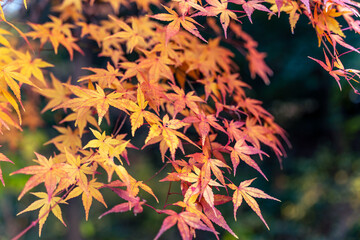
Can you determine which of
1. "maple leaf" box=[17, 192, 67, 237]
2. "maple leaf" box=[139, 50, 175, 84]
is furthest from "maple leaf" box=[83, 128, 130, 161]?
"maple leaf" box=[139, 50, 175, 84]

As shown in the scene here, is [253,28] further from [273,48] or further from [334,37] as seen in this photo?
[334,37]

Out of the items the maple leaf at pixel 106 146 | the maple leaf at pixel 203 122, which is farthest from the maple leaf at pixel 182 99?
the maple leaf at pixel 106 146

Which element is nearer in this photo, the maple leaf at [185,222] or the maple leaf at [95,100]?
the maple leaf at [185,222]

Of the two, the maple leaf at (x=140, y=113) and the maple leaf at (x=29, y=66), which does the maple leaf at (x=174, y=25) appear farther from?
the maple leaf at (x=29, y=66)

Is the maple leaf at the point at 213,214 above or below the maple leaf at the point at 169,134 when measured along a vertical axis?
below

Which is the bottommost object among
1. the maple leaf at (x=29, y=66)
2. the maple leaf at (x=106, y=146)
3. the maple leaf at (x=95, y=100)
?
the maple leaf at (x=106, y=146)

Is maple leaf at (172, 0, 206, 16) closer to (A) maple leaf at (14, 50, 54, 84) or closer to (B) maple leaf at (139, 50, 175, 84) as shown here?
(B) maple leaf at (139, 50, 175, 84)

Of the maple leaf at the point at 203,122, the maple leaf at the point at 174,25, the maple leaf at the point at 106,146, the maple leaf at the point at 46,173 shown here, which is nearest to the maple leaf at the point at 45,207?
the maple leaf at the point at 46,173

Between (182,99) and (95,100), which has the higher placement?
(95,100)

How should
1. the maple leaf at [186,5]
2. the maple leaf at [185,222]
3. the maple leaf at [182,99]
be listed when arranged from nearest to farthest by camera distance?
the maple leaf at [185,222]
the maple leaf at [186,5]
the maple leaf at [182,99]

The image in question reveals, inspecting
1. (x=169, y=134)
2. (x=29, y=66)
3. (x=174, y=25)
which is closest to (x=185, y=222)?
(x=169, y=134)

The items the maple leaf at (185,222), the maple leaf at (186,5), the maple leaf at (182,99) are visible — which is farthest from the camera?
the maple leaf at (182,99)

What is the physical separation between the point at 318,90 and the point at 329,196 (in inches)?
47.3

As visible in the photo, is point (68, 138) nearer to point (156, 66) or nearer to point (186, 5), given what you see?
point (156, 66)
